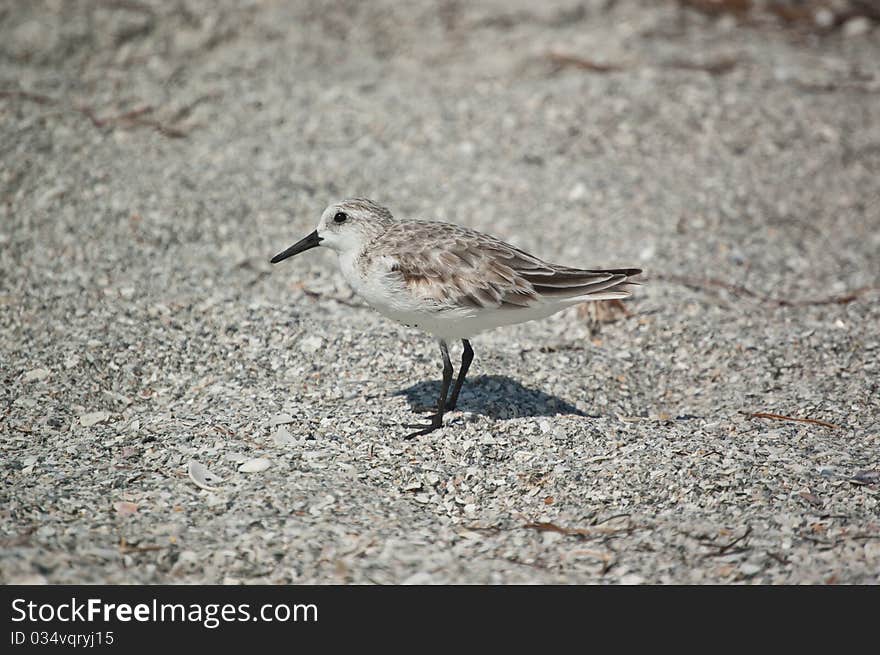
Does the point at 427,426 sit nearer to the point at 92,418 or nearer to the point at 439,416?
the point at 439,416

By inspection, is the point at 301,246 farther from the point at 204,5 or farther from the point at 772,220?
the point at 204,5

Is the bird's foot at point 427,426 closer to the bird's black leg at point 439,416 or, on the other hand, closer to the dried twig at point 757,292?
the bird's black leg at point 439,416

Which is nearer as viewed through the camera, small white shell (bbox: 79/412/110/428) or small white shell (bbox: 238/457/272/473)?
small white shell (bbox: 238/457/272/473)

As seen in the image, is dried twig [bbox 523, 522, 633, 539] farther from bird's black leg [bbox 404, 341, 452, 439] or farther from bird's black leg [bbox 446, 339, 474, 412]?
bird's black leg [bbox 446, 339, 474, 412]

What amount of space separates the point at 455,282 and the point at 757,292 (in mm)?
3142

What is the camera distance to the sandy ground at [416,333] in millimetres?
4473

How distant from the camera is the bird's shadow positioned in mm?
5719

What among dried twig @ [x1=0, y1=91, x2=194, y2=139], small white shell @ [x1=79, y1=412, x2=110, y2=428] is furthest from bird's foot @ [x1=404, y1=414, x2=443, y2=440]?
dried twig @ [x1=0, y1=91, x2=194, y2=139]

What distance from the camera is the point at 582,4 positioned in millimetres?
11445

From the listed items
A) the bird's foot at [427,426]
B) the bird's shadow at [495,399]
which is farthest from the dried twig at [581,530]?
the bird's shadow at [495,399]

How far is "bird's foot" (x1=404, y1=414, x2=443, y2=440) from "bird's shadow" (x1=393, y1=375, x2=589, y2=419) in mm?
224

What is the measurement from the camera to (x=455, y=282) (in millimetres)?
5293

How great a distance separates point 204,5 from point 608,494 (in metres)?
8.30

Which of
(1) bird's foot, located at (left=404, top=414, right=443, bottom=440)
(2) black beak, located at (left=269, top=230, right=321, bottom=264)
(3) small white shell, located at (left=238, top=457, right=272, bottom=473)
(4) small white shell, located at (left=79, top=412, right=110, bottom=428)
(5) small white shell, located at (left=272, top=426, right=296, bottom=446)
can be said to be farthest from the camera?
(2) black beak, located at (left=269, top=230, right=321, bottom=264)
